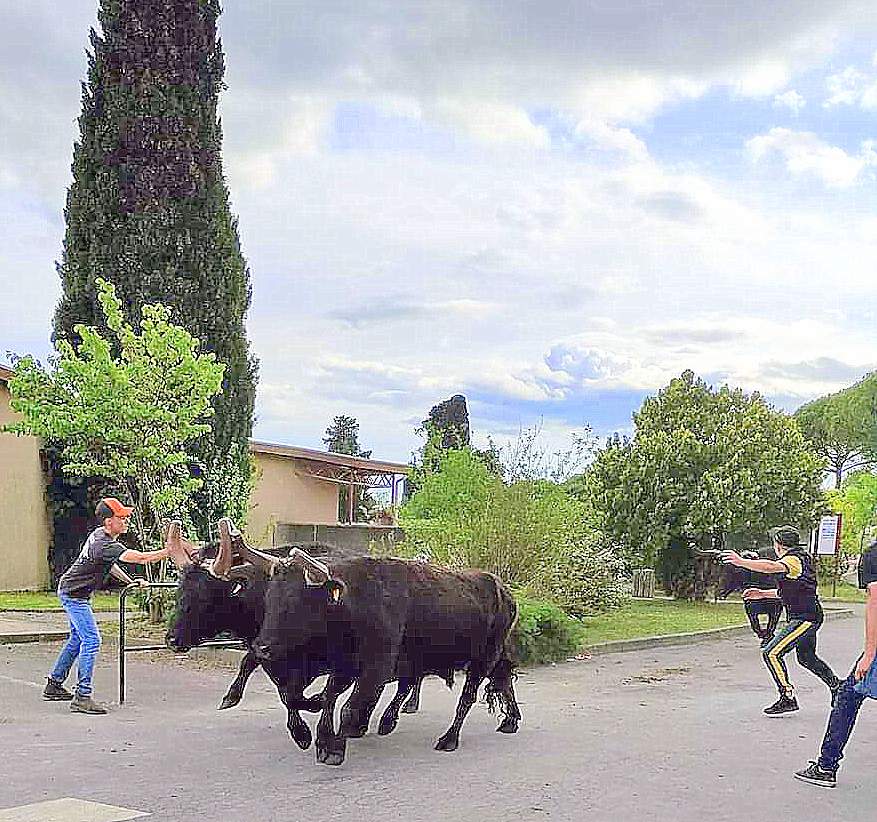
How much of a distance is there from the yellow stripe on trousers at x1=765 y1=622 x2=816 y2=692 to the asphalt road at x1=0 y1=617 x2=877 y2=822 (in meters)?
0.39

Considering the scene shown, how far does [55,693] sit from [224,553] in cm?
337

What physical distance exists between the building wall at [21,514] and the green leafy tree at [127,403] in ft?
22.0

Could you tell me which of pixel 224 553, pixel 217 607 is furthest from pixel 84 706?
pixel 224 553

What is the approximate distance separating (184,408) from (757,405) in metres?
16.2

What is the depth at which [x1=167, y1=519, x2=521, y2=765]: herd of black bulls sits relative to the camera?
821cm

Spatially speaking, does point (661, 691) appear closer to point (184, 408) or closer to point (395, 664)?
point (395, 664)

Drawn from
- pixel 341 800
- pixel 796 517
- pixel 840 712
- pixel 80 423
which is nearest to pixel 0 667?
pixel 80 423

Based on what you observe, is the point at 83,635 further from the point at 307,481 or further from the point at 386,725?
the point at 307,481

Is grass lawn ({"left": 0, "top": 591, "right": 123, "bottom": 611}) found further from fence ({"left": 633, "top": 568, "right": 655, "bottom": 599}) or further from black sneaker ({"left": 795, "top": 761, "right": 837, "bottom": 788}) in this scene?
black sneaker ({"left": 795, "top": 761, "right": 837, "bottom": 788})

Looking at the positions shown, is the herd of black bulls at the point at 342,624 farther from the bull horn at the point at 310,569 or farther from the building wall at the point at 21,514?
the building wall at the point at 21,514

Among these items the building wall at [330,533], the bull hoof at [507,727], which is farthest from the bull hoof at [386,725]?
the building wall at [330,533]

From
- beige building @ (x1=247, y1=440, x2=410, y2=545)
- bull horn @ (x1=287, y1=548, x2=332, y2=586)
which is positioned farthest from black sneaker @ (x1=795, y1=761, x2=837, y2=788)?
beige building @ (x1=247, y1=440, x2=410, y2=545)

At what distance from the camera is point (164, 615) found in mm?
16766

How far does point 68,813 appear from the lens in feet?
22.4
